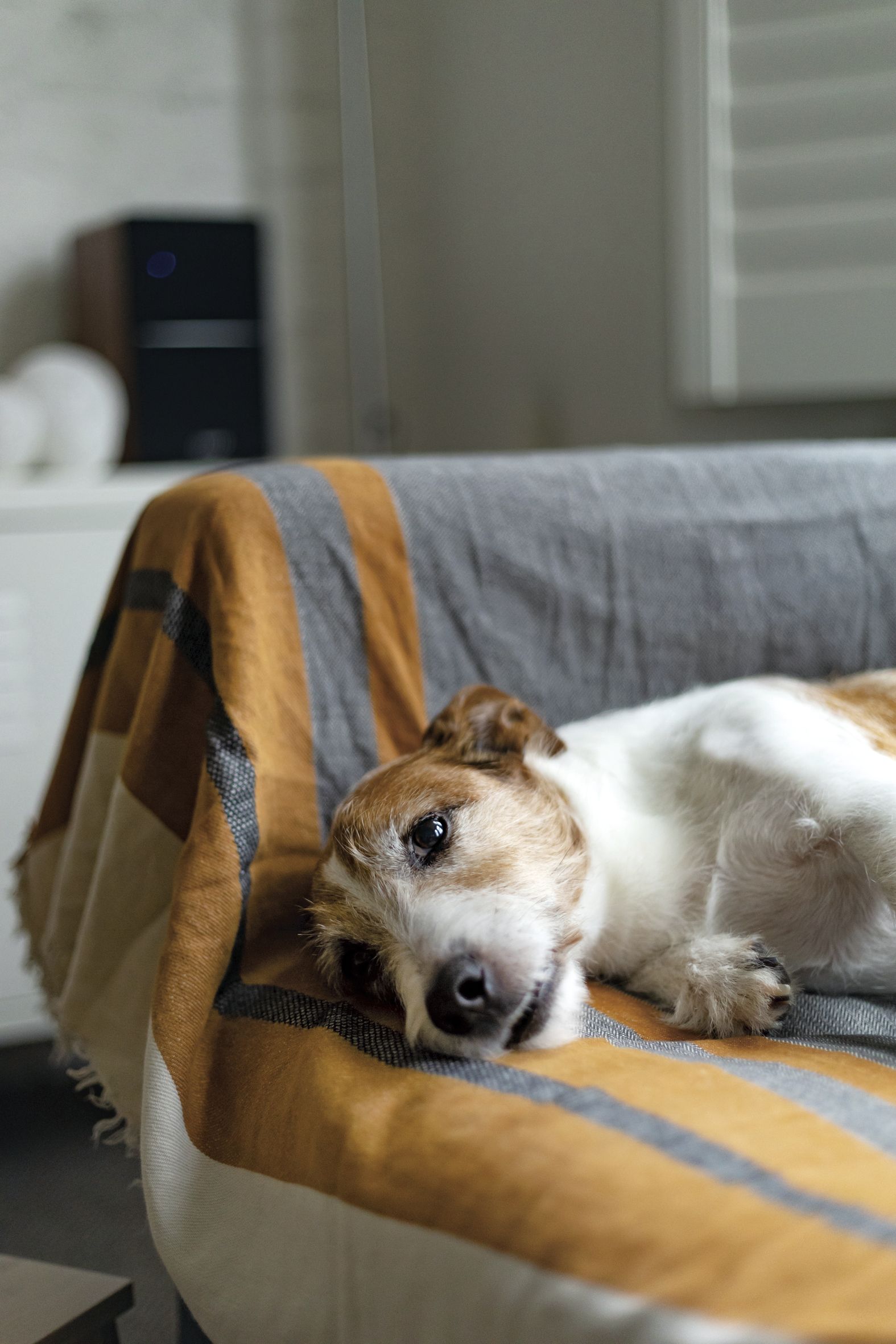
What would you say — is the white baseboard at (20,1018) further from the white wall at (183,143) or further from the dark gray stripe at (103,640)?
the white wall at (183,143)

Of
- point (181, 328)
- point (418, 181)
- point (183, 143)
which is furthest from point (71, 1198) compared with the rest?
point (418, 181)

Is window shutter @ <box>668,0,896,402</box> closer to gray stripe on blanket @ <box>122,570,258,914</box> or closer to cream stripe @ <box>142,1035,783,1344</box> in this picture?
gray stripe on blanket @ <box>122,570,258,914</box>

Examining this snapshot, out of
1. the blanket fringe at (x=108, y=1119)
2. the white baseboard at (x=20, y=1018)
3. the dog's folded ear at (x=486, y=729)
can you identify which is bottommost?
the white baseboard at (x=20, y=1018)

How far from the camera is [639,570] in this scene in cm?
174

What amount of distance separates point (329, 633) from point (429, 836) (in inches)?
15.0

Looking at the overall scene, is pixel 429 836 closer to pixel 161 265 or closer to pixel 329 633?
pixel 329 633

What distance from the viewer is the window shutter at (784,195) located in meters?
2.65

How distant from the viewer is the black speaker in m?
3.39

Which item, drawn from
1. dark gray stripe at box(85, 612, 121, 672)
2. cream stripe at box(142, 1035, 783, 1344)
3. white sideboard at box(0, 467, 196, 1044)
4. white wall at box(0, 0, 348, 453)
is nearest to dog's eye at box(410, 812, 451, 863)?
cream stripe at box(142, 1035, 783, 1344)

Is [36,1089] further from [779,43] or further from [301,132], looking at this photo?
[301,132]

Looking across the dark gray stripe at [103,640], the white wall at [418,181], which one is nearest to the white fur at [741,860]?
the dark gray stripe at [103,640]

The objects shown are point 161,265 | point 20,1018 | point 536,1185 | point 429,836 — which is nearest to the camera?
point 536,1185

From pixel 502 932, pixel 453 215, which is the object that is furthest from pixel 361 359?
pixel 502 932

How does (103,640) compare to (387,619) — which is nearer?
(387,619)
